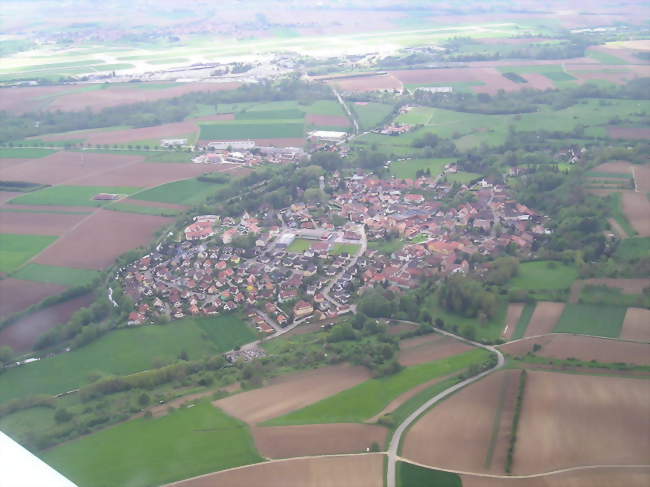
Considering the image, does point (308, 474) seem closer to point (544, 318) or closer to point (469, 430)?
point (469, 430)

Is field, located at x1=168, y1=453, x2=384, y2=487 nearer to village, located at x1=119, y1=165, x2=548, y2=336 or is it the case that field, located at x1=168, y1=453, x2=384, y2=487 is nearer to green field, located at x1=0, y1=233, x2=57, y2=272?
village, located at x1=119, y1=165, x2=548, y2=336

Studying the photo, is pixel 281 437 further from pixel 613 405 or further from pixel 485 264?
pixel 485 264

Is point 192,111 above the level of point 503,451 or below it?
above

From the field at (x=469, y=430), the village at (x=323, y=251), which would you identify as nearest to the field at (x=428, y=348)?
the field at (x=469, y=430)

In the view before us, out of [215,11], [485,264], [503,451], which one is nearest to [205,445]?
[503,451]

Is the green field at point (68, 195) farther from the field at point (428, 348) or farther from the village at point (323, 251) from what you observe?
the field at point (428, 348)

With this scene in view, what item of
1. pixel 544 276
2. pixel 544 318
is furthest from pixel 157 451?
pixel 544 276
